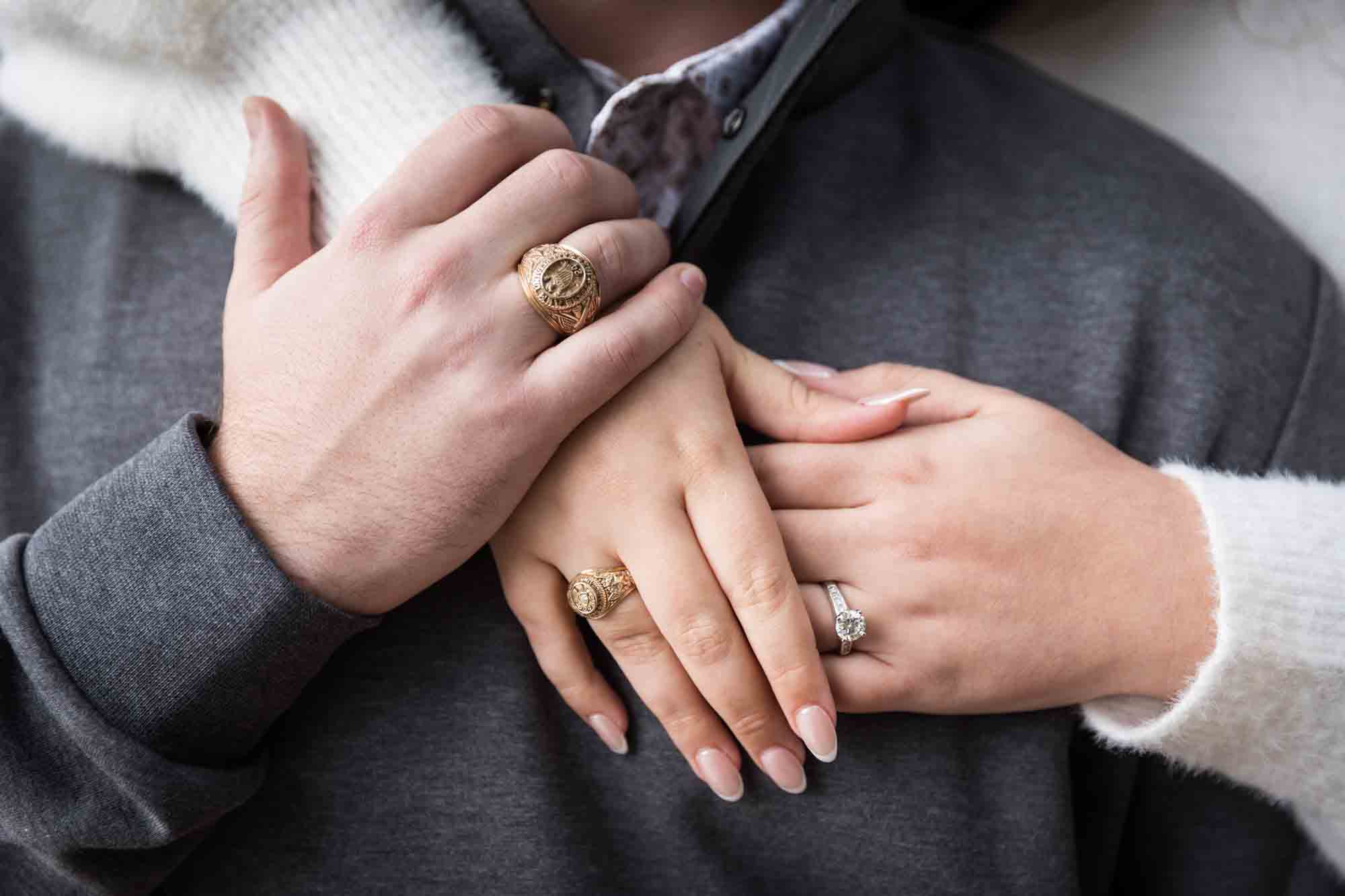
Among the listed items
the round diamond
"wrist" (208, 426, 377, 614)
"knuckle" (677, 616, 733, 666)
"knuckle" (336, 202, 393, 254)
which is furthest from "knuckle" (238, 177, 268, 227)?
the round diamond

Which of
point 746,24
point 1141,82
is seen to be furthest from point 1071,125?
point 746,24

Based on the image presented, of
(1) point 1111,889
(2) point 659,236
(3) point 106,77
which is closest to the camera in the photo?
(2) point 659,236

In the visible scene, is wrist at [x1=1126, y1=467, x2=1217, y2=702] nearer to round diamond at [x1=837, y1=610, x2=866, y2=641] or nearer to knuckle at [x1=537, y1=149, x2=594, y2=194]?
round diamond at [x1=837, y1=610, x2=866, y2=641]

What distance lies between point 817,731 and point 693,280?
421 mm

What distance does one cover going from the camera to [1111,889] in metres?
1.17

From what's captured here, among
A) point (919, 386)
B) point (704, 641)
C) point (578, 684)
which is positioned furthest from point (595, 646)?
point (919, 386)

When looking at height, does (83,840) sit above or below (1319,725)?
above

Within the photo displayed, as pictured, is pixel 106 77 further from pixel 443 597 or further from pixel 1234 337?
pixel 1234 337

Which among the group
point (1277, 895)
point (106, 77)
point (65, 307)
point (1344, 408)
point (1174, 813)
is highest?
point (106, 77)

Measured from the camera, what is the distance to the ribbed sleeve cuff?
32.4 inches

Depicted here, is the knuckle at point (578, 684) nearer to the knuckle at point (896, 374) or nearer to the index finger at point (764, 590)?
the index finger at point (764, 590)

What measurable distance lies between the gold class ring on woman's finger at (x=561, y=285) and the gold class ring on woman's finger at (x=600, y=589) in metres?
0.21

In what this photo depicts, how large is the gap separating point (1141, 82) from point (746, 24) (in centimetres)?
61

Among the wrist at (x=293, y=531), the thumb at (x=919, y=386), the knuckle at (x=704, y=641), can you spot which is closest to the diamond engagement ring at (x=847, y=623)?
the knuckle at (x=704, y=641)
